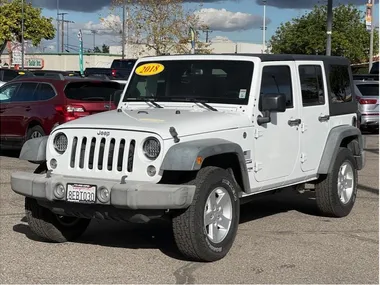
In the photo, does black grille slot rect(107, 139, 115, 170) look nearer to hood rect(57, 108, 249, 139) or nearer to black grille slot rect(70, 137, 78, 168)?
hood rect(57, 108, 249, 139)

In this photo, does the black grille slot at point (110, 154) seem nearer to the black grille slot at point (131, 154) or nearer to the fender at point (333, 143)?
the black grille slot at point (131, 154)

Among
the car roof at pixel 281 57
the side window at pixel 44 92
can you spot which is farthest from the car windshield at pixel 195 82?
the side window at pixel 44 92

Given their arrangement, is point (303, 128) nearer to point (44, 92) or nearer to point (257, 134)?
point (257, 134)

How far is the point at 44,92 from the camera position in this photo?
12562 millimetres

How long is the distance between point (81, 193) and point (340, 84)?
4.02 metres

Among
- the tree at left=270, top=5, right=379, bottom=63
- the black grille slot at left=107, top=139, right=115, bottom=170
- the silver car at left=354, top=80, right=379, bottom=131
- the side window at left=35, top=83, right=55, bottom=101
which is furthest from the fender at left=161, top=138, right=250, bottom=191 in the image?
the tree at left=270, top=5, right=379, bottom=63

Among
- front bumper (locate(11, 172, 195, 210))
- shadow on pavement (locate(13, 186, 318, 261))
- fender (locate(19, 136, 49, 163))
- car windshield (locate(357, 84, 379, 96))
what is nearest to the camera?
front bumper (locate(11, 172, 195, 210))

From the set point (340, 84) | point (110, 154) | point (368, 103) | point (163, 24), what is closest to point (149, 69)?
point (110, 154)

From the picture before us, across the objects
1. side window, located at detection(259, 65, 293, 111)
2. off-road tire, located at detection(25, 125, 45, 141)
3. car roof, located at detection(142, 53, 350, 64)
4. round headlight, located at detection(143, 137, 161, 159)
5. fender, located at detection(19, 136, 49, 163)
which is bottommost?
off-road tire, located at detection(25, 125, 45, 141)

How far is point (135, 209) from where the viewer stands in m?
5.57

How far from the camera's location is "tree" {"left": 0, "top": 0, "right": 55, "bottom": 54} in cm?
5522

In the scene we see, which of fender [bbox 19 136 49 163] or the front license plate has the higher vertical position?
fender [bbox 19 136 49 163]

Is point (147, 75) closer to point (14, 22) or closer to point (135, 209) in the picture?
point (135, 209)

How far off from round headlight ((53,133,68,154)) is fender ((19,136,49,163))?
182 millimetres
